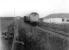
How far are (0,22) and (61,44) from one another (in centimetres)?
209

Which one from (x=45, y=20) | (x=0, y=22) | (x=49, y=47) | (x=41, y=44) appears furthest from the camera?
(x=0, y=22)

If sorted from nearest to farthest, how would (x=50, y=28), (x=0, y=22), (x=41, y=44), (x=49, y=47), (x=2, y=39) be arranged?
(x=49, y=47) < (x=41, y=44) < (x=50, y=28) < (x=2, y=39) < (x=0, y=22)

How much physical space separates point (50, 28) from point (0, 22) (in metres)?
1.69

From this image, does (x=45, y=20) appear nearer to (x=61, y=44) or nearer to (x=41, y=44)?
(x=41, y=44)

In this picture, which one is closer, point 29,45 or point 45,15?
point 29,45

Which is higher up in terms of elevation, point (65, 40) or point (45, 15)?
point (45, 15)

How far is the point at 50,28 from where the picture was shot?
1803 mm

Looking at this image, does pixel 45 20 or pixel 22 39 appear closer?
pixel 22 39

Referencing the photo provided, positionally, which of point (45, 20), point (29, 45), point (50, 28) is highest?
point (45, 20)

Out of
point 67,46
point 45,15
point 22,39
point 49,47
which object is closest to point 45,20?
point 45,15

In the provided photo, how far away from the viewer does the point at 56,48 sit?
1.30 m

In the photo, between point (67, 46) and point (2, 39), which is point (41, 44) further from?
point (2, 39)

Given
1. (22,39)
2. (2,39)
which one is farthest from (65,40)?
(2,39)

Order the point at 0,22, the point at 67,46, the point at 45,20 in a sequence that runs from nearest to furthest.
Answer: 1. the point at 67,46
2. the point at 45,20
3. the point at 0,22
